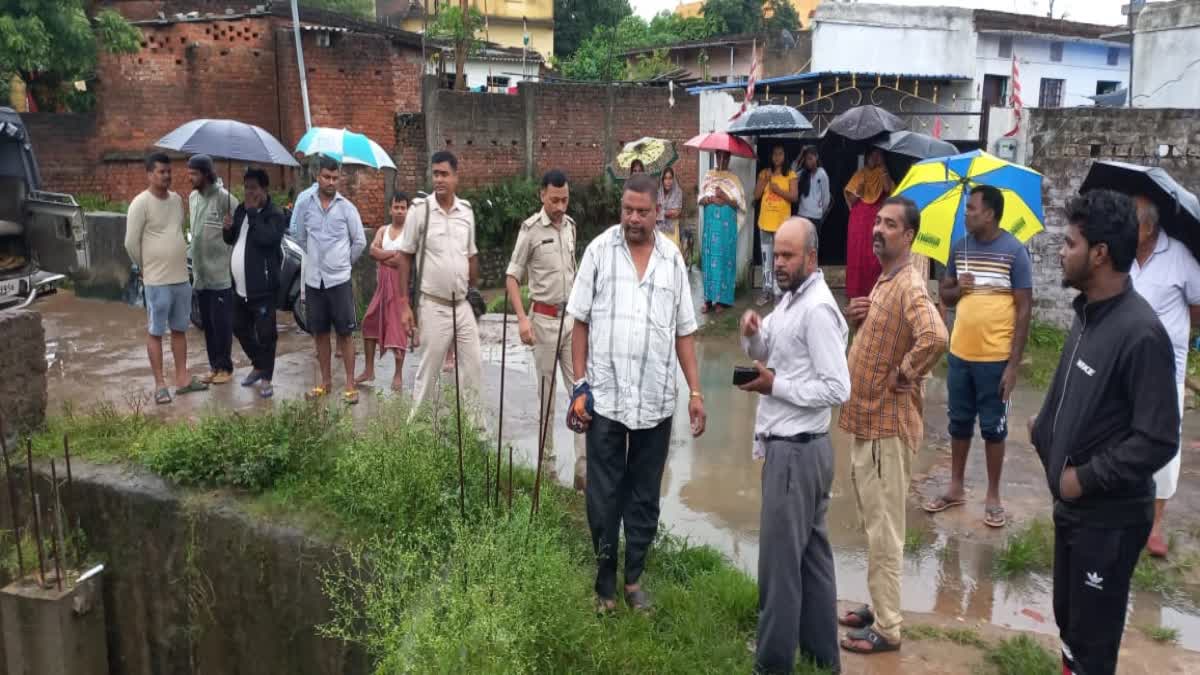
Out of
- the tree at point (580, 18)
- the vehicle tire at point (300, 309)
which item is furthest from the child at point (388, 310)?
the tree at point (580, 18)

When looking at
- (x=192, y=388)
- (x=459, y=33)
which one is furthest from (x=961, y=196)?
(x=459, y=33)

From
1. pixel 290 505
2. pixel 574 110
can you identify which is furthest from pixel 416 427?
pixel 574 110

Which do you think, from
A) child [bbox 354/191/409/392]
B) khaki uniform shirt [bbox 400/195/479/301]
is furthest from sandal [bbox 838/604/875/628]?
child [bbox 354/191/409/392]

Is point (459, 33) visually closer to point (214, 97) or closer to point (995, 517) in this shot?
point (214, 97)

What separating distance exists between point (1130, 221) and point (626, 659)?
2.31m

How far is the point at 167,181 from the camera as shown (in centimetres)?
678

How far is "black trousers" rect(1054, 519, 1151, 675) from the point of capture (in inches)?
118

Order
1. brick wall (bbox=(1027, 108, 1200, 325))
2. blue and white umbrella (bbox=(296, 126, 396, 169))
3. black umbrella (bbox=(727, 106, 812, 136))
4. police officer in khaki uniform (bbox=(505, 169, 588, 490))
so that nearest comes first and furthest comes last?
police officer in khaki uniform (bbox=(505, 169, 588, 490)) < blue and white umbrella (bbox=(296, 126, 396, 169)) < brick wall (bbox=(1027, 108, 1200, 325)) < black umbrella (bbox=(727, 106, 812, 136))

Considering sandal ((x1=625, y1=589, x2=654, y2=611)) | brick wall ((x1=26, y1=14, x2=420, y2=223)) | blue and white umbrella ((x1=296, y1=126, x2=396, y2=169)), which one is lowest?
sandal ((x1=625, y1=589, x2=654, y2=611))

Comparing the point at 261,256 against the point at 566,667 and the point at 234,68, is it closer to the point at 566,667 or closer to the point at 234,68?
the point at 566,667

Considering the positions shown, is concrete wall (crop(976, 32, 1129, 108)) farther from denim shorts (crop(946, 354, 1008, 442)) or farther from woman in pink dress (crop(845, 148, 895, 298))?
denim shorts (crop(946, 354, 1008, 442))

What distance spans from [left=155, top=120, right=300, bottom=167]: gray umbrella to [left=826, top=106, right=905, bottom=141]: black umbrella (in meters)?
4.68

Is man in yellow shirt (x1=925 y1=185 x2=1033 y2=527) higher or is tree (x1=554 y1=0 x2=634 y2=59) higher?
tree (x1=554 y1=0 x2=634 y2=59)

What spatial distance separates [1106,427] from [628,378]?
173 centimetres
